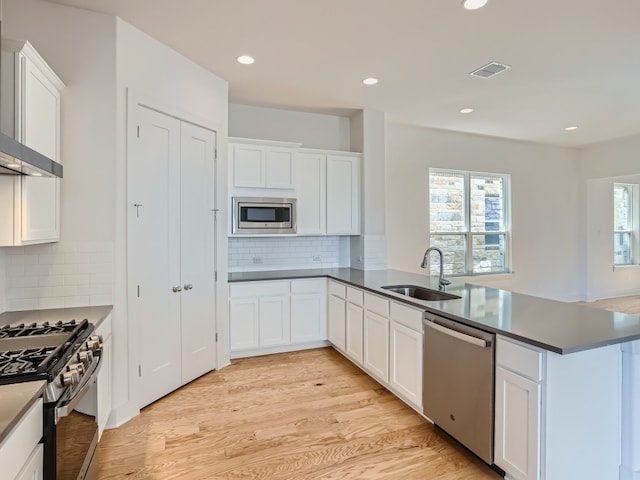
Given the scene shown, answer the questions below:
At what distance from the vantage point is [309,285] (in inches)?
157

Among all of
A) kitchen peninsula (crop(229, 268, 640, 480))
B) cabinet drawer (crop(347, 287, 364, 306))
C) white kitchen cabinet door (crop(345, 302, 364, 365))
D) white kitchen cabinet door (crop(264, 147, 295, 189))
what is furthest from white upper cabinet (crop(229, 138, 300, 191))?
kitchen peninsula (crop(229, 268, 640, 480))

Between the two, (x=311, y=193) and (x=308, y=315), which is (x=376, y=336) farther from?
(x=311, y=193)

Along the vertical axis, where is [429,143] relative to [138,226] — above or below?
above

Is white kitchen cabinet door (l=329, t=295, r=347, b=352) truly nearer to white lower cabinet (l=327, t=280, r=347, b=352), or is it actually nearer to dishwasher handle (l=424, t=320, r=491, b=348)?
white lower cabinet (l=327, t=280, r=347, b=352)

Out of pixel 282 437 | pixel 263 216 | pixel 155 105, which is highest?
pixel 155 105

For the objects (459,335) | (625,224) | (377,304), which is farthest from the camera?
(625,224)

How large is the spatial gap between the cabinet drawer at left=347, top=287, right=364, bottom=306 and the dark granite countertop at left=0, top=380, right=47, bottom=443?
8.21 feet

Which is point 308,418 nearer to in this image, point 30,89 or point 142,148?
point 142,148

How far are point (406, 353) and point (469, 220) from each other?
3725mm

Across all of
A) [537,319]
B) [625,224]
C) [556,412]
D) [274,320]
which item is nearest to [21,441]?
[556,412]

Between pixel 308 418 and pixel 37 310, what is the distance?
1989mm

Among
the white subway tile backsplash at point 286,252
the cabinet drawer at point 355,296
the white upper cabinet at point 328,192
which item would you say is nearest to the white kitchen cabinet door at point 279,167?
the white upper cabinet at point 328,192

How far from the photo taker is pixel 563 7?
2.31 metres

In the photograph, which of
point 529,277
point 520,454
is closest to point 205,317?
point 520,454
